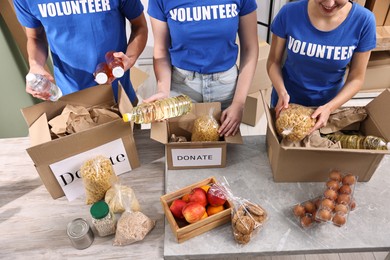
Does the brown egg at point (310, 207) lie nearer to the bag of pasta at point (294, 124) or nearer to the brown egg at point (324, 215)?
the brown egg at point (324, 215)

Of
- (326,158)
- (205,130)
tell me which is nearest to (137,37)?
(205,130)

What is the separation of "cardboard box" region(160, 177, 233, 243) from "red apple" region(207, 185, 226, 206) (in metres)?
0.03

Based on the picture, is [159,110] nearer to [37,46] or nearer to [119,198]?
[119,198]

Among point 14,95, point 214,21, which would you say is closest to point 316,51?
point 214,21

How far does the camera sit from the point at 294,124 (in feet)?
3.26

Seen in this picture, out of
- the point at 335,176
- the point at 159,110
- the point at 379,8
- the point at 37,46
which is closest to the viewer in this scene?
the point at 335,176

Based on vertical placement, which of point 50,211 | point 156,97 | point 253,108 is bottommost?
point 253,108

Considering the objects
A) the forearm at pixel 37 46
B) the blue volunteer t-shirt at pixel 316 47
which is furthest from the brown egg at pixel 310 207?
the forearm at pixel 37 46

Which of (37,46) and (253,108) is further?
(253,108)

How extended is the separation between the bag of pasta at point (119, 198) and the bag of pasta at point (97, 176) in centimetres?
3

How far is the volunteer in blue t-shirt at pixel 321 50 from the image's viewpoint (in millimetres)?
1129

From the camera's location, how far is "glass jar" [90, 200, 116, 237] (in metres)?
0.89

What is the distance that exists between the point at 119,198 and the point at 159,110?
0.33 metres

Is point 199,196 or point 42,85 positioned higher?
point 42,85
